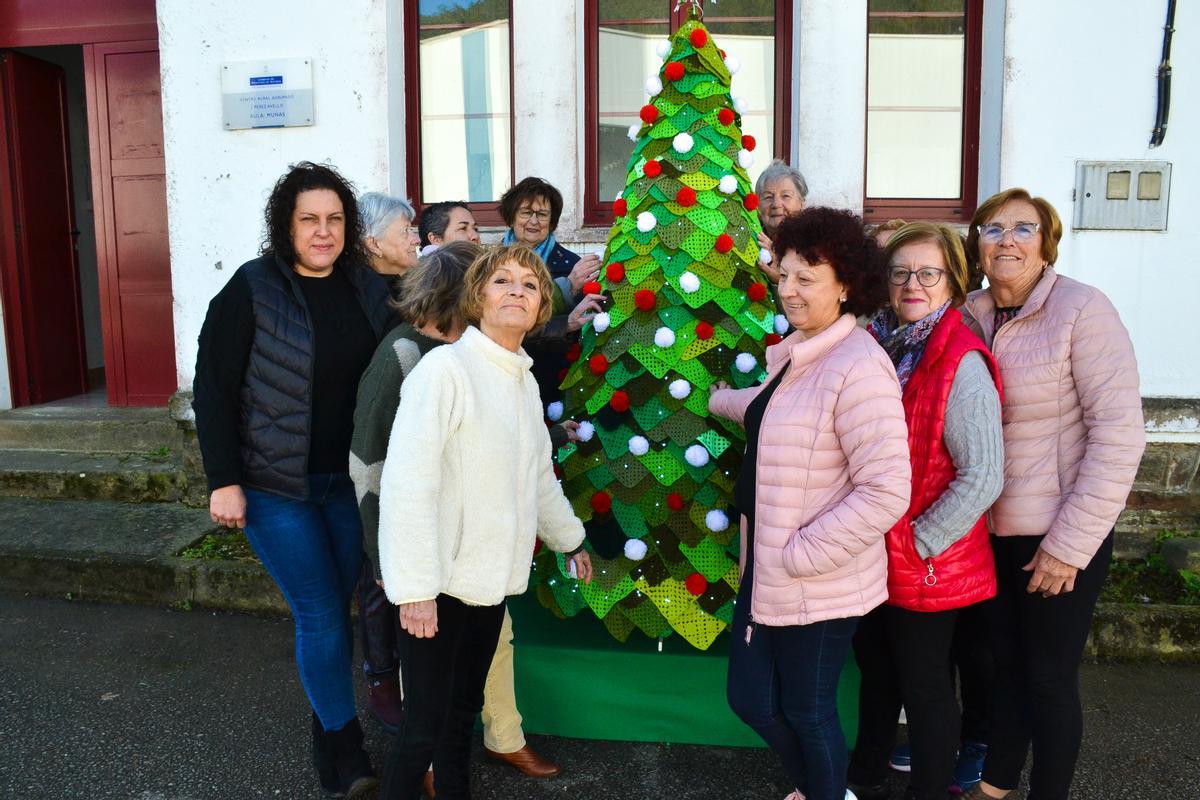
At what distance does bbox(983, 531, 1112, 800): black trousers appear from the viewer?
7.54 ft

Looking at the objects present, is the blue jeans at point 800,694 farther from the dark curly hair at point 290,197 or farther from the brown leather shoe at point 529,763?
the dark curly hair at point 290,197

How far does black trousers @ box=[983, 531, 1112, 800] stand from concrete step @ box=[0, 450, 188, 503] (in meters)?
4.56

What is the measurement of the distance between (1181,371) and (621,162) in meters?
3.18

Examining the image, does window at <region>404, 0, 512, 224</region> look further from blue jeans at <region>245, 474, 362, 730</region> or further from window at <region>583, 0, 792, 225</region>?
blue jeans at <region>245, 474, 362, 730</region>

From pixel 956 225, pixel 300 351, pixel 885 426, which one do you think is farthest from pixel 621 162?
pixel 885 426

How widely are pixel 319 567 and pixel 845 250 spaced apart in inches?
67.4

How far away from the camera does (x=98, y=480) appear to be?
529cm

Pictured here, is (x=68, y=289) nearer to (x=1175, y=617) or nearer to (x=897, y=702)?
(x=897, y=702)

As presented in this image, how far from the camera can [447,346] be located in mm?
2170

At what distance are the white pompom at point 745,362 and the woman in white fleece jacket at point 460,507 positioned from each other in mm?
685

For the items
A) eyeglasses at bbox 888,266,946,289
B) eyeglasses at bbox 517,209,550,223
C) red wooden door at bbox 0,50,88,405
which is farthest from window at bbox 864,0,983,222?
red wooden door at bbox 0,50,88,405

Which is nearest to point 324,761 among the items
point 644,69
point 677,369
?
point 677,369

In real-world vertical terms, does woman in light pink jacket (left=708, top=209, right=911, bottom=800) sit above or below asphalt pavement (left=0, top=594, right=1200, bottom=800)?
above

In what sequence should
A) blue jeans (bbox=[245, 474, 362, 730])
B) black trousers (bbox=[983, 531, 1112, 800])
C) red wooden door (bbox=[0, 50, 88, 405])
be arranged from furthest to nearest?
red wooden door (bbox=[0, 50, 88, 405]), blue jeans (bbox=[245, 474, 362, 730]), black trousers (bbox=[983, 531, 1112, 800])
